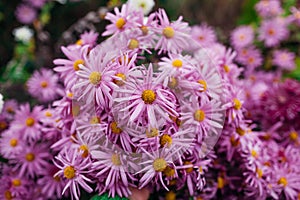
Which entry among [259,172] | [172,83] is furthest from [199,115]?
[259,172]

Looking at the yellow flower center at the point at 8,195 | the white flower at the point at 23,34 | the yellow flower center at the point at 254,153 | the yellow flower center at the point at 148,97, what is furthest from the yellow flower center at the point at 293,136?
the white flower at the point at 23,34

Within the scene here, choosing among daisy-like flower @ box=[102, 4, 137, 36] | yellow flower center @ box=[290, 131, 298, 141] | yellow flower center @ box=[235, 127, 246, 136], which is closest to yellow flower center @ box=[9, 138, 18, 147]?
daisy-like flower @ box=[102, 4, 137, 36]

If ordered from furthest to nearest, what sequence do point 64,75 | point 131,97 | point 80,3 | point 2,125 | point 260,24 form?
point 260,24
point 80,3
point 2,125
point 64,75
point 131,97

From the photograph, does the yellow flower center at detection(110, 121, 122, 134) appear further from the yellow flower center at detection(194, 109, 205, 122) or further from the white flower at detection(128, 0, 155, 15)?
the white flower at detection(128, 0, 155, 15)

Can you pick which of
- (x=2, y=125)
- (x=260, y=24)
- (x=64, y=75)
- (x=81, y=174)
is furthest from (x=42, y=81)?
(x=260, y=24)

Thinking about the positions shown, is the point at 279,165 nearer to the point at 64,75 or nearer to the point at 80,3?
the point at 64,75

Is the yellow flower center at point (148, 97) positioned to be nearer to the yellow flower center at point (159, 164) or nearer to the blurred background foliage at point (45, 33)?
the yellow flower center at point (159, 164)
